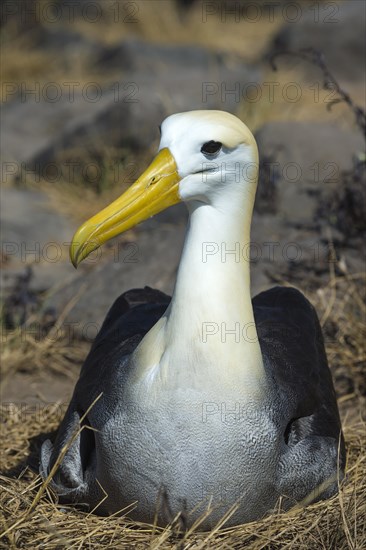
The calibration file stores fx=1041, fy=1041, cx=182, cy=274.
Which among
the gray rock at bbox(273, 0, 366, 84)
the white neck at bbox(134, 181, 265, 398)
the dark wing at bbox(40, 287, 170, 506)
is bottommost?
the dark wing at bbox(40, 287, 170, 506)

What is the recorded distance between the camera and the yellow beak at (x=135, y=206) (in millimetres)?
3598

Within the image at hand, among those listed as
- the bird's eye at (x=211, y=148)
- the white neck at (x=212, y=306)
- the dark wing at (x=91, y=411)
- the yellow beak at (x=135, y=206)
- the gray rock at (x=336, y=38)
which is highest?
the gray rock at (x=336, y=38)

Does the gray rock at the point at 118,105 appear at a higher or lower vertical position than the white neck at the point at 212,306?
higher

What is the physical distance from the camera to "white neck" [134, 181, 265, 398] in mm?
3691

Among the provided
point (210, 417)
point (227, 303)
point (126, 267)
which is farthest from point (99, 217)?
point (126, 267)

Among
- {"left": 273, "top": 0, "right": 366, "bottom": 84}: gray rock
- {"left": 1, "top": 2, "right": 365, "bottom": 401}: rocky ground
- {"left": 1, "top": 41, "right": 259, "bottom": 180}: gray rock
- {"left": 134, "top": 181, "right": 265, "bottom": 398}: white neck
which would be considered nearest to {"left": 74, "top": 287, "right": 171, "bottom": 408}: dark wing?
{"left": 134, "top": 181, "right": 265, "bottom": 398}: white neck

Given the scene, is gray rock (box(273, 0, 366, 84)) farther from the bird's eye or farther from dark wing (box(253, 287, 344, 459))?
the bird's eye

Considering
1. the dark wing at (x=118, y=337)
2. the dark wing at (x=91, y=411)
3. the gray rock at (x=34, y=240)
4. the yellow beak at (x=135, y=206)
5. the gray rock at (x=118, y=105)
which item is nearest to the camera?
the yellow beak at (x=135, y=206)

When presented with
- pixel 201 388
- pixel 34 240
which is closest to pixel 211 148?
pixel 201 388

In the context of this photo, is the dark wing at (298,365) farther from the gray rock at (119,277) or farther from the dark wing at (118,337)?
the gray rock at (119,277)

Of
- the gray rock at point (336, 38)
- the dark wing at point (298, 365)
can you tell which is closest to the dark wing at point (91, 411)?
the dark wing at point (298, 365)

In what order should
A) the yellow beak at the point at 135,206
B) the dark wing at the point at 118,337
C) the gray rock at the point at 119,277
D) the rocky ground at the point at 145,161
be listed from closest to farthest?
the yellow beak at the point at 135,206
the dark wing at the point at 118,337
the gray rock at the point at 119,277
the rocky ground at the point at 145,161

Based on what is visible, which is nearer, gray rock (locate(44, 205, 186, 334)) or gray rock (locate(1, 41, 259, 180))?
gray rock (locate(44, 205, 186, 334))

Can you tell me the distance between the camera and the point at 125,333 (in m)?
4.52
